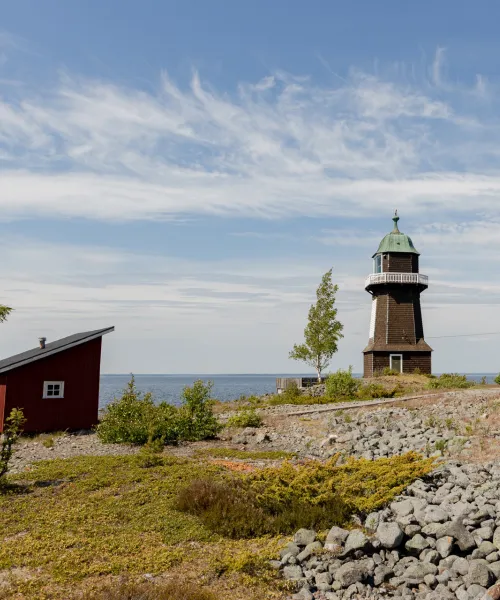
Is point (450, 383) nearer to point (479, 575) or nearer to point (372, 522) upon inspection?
point (372, 522)

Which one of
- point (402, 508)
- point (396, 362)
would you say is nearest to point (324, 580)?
point (402, 508)

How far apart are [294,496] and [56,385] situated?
49.8 ft

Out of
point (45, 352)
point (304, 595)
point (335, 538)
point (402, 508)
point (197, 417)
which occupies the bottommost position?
point (304, 595)

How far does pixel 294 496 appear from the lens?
938 centimetres

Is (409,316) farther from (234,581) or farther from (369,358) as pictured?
(234,581)

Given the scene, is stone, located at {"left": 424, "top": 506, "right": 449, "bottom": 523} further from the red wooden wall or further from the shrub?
the red wooden wall

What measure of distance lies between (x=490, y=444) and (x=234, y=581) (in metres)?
9.48

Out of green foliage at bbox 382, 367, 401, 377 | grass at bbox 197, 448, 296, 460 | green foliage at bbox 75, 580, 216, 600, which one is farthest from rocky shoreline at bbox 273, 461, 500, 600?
green foliage at bbox 382, 367, 401, 377

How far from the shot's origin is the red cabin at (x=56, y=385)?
68.4 ft

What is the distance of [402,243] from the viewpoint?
46188 mm

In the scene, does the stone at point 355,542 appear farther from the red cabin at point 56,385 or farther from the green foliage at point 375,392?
the green foliage at point 375,392

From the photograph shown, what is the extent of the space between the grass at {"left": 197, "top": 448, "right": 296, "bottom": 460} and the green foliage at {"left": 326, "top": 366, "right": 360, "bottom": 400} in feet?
56.3

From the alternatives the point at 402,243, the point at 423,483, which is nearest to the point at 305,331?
the point at 402,243

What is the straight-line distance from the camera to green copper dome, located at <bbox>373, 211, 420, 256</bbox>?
150 feet
